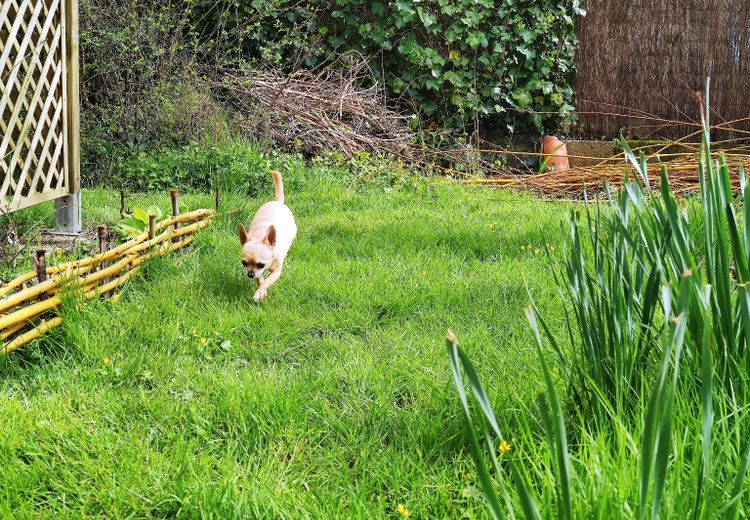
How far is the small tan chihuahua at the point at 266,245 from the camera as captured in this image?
11.9ft

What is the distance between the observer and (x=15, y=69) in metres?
4.36

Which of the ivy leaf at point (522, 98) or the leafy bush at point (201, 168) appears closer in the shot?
the leafy bush at point (201, 168)

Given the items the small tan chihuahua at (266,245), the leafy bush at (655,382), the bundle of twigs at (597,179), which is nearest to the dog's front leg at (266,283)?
the small tan chihuahua at (266,245)

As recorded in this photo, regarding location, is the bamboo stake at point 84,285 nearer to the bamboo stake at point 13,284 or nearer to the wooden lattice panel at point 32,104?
the bamboo stake at point 13,284

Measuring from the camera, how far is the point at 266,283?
379cm

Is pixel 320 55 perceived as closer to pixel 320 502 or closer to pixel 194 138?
pixel 194 138

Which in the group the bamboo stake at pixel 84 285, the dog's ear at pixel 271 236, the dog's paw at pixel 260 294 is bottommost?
the dog's paw at pixel 260 294

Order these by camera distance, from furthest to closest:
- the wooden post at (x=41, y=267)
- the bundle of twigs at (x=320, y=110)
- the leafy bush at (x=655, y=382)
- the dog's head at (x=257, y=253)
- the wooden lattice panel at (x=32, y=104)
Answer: the bundle of twigs at (x=320, y=110) → the wooden lattice panel at (x=32, y=104) → the dog's head at (x=257, y=253) → the wooden post at (x=41, y=267) → the leafy bush at (x=655, y=382)

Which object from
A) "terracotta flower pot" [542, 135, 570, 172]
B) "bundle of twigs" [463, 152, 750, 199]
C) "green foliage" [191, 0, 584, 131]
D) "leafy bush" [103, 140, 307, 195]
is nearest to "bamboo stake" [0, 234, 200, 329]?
"leafy bush" [103, 140, 307, 195]

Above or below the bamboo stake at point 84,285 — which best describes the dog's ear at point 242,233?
above

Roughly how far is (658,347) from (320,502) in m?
0.96

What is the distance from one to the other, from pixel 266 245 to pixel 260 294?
0.24 metres

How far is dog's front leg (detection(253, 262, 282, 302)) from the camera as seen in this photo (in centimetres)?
371

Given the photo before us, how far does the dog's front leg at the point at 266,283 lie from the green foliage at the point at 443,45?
207 inches
